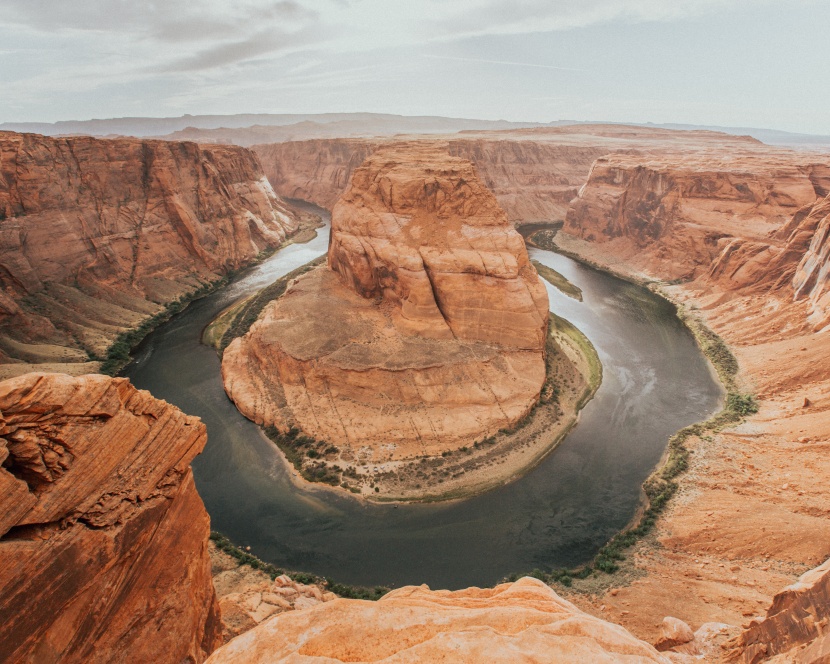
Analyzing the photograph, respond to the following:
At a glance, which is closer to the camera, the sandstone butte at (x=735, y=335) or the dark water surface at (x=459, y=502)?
the sandstone butte at (x=735, y=335)

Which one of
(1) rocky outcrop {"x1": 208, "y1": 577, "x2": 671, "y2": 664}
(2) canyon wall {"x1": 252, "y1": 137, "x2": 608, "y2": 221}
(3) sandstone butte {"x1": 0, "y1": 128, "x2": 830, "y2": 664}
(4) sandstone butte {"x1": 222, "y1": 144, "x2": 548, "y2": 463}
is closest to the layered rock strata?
(2) canyon wall {"x1": 252, "y1": 137, "x2": 608, "y2": 221}

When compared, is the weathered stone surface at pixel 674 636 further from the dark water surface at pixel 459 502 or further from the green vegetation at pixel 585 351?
the green vegetation at pixel 585 351

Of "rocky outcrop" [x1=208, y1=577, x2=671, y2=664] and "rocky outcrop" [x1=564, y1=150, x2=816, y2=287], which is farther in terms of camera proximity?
"rocky outcrop" [x1=564, y1=150, x2=816, y2=287]

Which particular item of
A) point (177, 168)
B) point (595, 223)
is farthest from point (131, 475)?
point (595, 223)

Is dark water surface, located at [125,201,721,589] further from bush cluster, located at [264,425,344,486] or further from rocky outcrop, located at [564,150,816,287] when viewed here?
rocky outcrop, located at [564,150,816,287]

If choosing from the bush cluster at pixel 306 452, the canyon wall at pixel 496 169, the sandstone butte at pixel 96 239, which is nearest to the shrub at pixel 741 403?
the bush cluster at pixel 306 452

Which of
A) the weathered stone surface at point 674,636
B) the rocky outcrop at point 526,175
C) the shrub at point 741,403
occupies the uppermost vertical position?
the rocky outcrop at point 526,175

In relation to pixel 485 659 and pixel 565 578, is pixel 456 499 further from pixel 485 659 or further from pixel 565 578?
pixel 485 659
